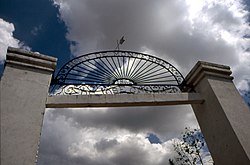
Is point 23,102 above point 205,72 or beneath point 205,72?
beneath

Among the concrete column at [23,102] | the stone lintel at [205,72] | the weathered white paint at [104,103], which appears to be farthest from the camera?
the stone lintel at [205,72]

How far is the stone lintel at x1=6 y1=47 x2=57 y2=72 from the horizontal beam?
61 cm

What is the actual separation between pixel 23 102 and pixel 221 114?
3.48m

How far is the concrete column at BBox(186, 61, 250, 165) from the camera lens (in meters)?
3.58

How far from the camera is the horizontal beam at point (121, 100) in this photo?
3654 millimetres

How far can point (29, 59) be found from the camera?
3695 mm

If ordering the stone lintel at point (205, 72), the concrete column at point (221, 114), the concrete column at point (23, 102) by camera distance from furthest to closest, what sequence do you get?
the stone lintel at point (205, 72)
the concrete column at point (221, 114)
the concrete column at point (23, 102)

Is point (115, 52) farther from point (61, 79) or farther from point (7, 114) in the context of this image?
point (7, 114)

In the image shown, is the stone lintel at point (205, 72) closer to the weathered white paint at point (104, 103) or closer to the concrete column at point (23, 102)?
the weathered white paint at point (104, 103)

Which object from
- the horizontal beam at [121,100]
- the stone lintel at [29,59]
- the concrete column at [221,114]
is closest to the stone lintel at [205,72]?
the concrete column at [221,114]

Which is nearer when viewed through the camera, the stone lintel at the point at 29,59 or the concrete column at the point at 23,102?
the concrete column at the point at 23,102

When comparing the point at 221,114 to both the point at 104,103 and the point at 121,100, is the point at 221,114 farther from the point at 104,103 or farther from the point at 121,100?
the point at 104,103

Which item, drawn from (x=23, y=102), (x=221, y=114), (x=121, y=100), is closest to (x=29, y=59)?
(x=23, y=102)

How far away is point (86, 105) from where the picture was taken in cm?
377
